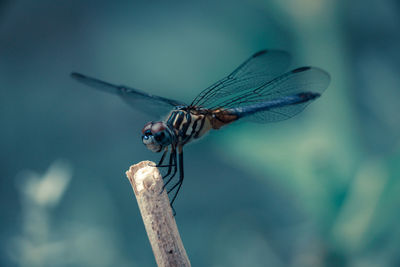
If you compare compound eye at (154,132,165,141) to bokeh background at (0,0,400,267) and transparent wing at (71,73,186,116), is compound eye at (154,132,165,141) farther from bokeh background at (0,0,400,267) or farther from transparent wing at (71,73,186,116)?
bokeh background at (0,0,400,267)

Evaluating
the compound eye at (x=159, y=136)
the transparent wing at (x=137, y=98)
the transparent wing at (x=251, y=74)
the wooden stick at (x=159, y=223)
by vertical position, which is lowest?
the wooden stick at (x=159, y=223)

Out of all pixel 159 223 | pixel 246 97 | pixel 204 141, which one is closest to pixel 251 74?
pixel 246 97

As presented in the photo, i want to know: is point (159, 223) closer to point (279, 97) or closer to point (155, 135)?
point (155, 135)

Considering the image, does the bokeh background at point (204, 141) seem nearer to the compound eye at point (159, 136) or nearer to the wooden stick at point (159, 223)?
the compound eye at point (159, 136)

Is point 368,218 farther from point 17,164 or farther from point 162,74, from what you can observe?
point 17,164

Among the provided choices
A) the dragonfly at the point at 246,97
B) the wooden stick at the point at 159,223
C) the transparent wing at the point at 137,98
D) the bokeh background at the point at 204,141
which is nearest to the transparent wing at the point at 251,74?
the dragonfly at the point at 246,97

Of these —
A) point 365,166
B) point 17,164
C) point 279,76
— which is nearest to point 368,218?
point 365,166
